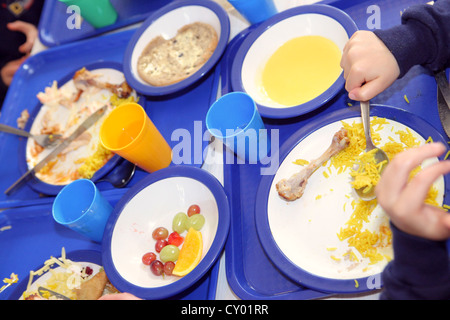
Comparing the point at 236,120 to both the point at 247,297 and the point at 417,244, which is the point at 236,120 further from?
the point at 417,244

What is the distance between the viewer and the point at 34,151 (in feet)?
4.83

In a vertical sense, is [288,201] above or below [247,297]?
above

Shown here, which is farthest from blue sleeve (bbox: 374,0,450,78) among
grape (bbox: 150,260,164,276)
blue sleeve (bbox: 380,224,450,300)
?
Answer: grape (bbox: 150,260,164,276)

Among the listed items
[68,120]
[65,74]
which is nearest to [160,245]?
[68,120]

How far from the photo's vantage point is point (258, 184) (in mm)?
1093

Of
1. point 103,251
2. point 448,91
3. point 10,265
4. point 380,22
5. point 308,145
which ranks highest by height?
point 380,22

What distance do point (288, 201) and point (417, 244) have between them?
362 mm

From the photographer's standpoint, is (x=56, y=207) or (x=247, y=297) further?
(x=56, y=207)

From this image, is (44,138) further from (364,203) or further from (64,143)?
(364,203)

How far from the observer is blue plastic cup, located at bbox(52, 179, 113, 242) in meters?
1.09

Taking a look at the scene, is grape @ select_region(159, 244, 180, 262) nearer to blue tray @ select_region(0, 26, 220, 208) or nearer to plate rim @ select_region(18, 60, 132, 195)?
blue tray @ select_region(0, 26, 220, 208)

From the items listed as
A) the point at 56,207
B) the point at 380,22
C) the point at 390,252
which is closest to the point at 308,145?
the point at 390,252

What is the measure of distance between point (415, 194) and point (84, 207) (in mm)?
904

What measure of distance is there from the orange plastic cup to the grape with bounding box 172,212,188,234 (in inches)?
7.6
